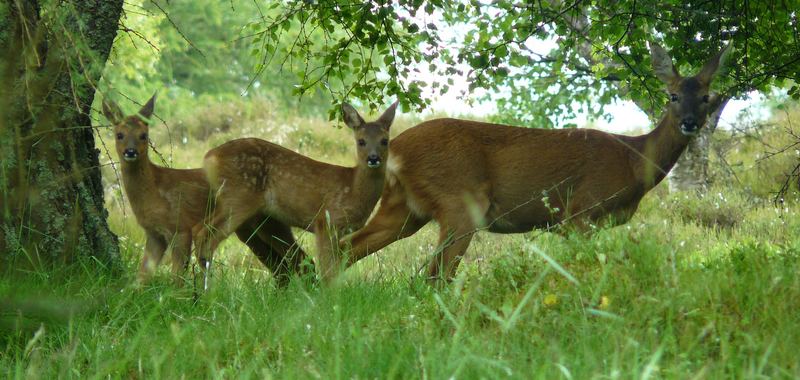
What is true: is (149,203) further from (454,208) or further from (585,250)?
(585,250)

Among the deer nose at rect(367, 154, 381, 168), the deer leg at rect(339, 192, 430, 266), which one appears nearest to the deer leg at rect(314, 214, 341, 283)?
the deer leg at rect(339, 192, 430, 266)

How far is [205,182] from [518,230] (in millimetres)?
2221

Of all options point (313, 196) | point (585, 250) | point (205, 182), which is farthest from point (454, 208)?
point (585, 250)

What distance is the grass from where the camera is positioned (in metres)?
3.37

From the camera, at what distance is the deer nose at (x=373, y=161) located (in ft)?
23.0

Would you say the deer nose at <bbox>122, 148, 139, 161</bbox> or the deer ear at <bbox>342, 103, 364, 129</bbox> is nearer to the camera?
the deer nose at <bbox>122, 148, 139, 161</bbox>

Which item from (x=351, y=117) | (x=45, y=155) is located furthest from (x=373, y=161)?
(x=45, y=155)

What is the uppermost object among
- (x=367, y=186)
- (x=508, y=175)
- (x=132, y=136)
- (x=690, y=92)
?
(x=690, y=92)

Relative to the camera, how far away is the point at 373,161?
703 centimetres

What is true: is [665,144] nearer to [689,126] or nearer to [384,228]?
[689,126]

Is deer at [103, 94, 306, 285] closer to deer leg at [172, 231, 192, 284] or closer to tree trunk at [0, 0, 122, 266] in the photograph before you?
deer leg at [172, 231, 192, 284]

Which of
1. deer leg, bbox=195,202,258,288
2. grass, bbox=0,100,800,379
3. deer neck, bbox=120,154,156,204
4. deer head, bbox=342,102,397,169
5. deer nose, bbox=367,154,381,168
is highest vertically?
deer head, bbox=342,102,397,169

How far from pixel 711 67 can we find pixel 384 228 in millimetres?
2592

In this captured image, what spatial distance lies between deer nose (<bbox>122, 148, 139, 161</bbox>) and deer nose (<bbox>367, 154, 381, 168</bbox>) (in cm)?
156
